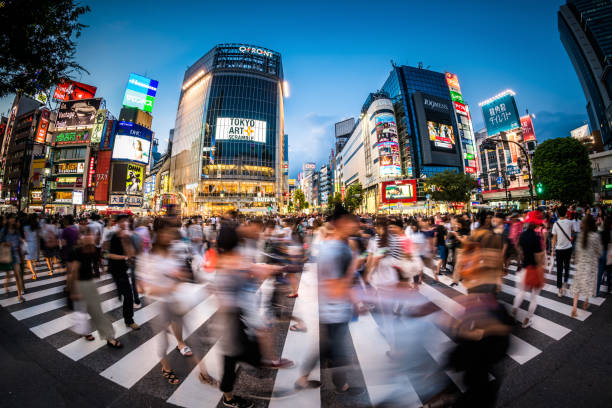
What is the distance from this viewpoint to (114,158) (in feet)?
153

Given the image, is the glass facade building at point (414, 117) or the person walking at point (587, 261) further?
the glass facade building at point (414, 117)

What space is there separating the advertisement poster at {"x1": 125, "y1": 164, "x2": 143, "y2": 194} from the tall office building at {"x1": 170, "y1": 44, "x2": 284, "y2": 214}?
9.34 meters

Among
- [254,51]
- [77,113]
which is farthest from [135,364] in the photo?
[254,51]

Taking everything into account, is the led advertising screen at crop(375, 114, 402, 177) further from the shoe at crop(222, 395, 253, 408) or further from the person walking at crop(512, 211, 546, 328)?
the shoe at crop(222, 395, 253, 408)

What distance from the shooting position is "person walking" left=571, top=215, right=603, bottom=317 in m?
4.65

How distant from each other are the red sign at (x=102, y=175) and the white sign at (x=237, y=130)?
75.6ft

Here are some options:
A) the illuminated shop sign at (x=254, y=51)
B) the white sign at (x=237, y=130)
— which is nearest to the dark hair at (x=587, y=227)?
the white sign at (x=237, y=130)

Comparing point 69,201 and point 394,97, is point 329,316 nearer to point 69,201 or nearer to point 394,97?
point 69,201

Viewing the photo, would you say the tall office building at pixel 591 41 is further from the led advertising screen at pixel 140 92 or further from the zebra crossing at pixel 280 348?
the led advertising screen at pixel 140 92

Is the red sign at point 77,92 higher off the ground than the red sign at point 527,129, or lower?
higher

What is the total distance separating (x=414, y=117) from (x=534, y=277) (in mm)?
70784

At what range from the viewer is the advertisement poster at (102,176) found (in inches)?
1912

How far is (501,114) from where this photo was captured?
187 feet

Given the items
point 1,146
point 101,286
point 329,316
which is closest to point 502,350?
point 329,316
